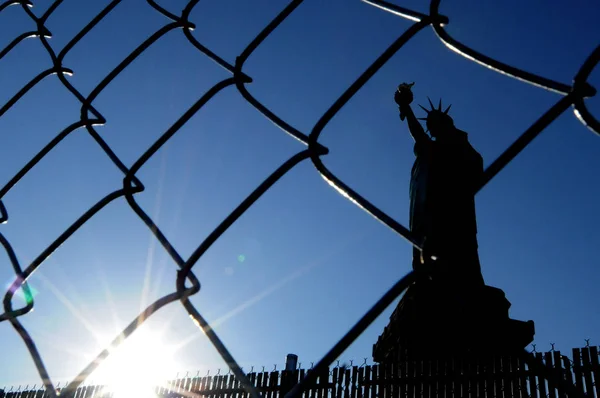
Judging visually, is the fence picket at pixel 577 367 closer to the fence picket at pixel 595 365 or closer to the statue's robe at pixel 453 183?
the fence picket at pixel 595 365

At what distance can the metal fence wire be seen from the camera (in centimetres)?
60

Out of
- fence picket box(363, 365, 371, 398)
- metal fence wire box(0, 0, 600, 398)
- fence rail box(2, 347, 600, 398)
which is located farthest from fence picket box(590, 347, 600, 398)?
metal fence wire box(0, 0, 600, 398)

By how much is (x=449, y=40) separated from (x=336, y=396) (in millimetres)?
5985

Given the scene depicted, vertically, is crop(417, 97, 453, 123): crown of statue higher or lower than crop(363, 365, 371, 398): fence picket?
higher

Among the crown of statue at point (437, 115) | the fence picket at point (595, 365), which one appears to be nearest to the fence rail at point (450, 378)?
the fence picket at point (595, 365)

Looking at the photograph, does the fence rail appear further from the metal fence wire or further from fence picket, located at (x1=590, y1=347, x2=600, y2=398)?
the metal fence wire

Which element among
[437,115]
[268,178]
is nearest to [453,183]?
[437,115]

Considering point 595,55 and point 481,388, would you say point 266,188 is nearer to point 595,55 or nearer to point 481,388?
point 595,55

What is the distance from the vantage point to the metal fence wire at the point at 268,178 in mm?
598

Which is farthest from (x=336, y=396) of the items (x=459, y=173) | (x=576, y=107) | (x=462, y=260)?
(x=576, y=107)

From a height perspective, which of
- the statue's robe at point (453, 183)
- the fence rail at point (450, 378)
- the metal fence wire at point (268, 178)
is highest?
the statue's robe at point (453, 183)

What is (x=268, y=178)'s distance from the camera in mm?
830

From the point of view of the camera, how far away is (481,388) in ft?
17.4

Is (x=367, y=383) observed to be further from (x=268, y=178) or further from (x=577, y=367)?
(x=268, y=178)
